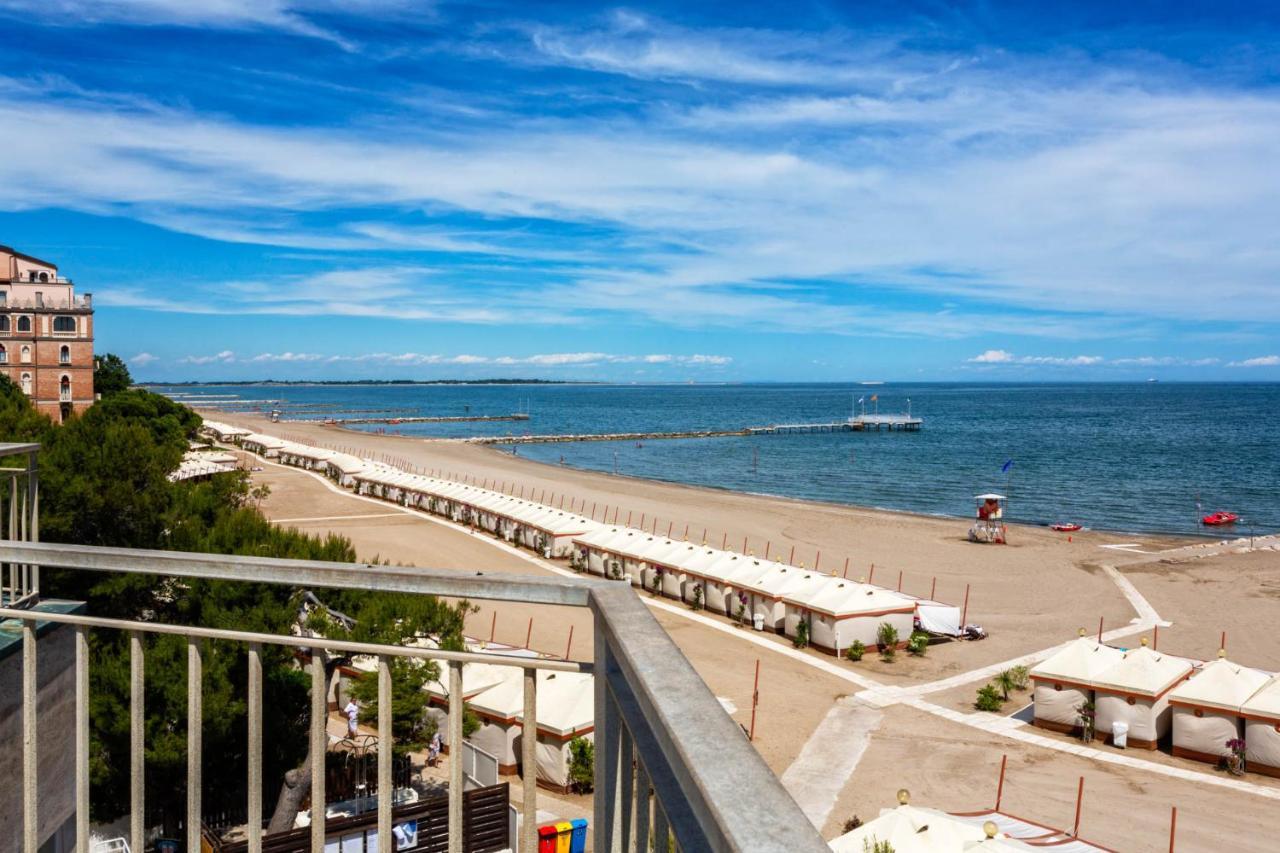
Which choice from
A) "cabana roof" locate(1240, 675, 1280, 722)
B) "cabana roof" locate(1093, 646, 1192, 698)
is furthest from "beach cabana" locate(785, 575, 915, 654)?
"cabana roof" locate(1240, 675, 1280, 722)

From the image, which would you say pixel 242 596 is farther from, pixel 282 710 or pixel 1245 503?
pixel 1245 503

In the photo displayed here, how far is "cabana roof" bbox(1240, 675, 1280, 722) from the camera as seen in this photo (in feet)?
48.0

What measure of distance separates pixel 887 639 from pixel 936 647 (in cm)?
156

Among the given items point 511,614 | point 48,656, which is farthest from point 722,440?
point 48,656

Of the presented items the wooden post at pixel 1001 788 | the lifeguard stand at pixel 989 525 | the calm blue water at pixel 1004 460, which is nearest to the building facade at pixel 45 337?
the calm blue water at pixel 1004 460

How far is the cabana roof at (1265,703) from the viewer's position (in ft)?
48.0

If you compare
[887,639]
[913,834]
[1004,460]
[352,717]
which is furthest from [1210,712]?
[1004,460]

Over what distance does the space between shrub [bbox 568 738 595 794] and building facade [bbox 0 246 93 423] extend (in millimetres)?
59640

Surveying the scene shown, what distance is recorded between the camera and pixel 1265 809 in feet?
43.8

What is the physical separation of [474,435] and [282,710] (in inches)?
3773

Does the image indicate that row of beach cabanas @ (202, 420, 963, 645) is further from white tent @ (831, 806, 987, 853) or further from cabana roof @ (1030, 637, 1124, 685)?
white tent @ (831, 806, 987, 853)

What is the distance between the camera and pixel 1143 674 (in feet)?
52.5

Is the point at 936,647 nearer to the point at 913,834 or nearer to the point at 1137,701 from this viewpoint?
the point at 1137,701

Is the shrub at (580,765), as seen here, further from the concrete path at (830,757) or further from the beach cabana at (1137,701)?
the beach cabana at (1137,701)
